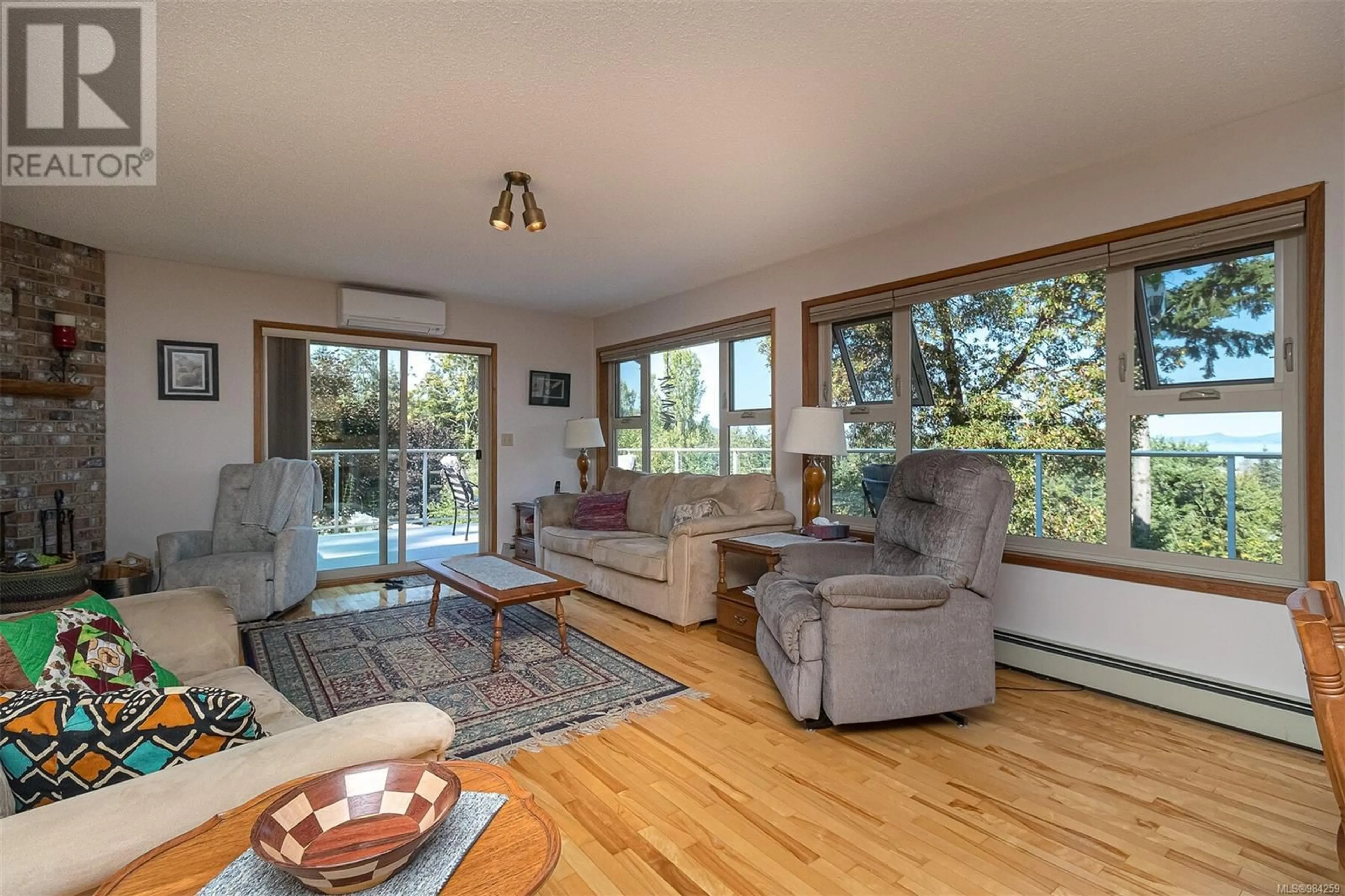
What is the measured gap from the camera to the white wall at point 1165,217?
2.23m

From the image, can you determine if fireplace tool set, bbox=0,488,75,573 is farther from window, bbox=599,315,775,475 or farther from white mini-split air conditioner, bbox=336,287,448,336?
window, bbox=599,315,775,475

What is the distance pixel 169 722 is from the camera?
3.37 ft

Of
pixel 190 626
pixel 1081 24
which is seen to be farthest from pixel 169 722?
pixel 1081 24

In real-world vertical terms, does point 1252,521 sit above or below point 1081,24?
below

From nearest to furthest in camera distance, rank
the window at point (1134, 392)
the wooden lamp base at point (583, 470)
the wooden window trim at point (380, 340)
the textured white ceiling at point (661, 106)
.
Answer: the textured white ceiling at point (661, 106) → the window at point (1134, 392) → the wooden window trim at point (380, 340) → the wooden lamp base at point (583, 470)

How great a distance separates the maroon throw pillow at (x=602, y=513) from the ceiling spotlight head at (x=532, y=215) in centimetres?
250

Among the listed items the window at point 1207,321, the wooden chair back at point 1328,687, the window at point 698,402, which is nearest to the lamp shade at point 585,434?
the window at point 698,402

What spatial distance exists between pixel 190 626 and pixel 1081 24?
334 centimetres

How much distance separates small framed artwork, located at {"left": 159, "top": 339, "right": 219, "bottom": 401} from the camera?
4227mm

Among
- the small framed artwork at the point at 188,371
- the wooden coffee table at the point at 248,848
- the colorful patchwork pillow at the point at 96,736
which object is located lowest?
the wooden coffee table at the point at 248,848

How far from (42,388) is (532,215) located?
10.2 ft

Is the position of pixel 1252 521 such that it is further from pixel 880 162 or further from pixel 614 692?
pixel 614 692

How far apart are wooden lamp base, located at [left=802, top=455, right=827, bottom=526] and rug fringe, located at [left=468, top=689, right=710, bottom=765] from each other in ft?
4.76

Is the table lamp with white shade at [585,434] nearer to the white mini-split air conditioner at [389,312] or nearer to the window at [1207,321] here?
the white mini-split air conditioner at [389,312]
